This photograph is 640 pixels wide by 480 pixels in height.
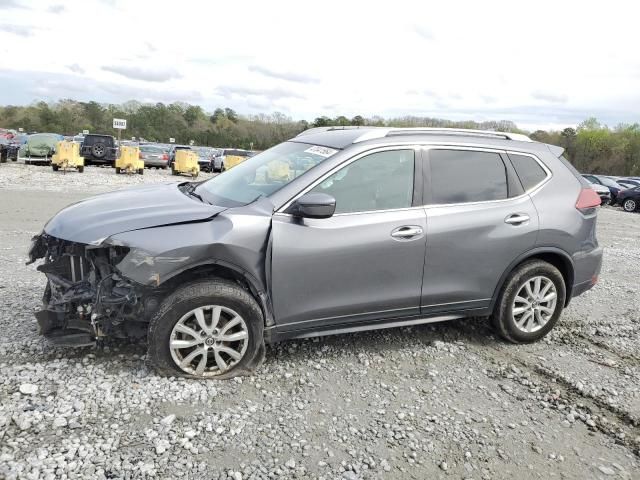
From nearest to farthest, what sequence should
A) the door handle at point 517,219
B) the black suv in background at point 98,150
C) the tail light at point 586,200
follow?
the door handle at point 517,219
the tail light at point 586,200
the black suv in background at point 98,150

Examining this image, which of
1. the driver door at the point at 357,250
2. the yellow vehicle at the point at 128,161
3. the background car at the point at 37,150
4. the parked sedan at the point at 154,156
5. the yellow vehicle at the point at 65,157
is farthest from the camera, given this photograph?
the parked sedan at the point at 154,156

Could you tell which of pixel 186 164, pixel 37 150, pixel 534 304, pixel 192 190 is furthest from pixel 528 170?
pixel 37 150

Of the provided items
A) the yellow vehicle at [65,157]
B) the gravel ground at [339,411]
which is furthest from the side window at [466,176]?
the yellow vehicle at [65,157]

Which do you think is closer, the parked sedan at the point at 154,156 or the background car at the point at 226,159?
the background car at the point at 226,159

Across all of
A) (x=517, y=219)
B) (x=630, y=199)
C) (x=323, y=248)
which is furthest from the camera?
(x=630, y=199)

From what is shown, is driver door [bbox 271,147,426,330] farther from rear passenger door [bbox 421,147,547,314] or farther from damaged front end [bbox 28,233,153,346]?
damaged front end [bbox 28,233,153,346]

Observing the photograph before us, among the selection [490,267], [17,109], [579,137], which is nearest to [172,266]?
[490,267]

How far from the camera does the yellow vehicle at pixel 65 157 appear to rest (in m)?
21.3

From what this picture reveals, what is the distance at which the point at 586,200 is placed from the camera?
4848 millimetres

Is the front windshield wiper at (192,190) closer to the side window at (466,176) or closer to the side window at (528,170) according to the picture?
the side window at (466,176)

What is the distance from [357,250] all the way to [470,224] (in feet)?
3.50

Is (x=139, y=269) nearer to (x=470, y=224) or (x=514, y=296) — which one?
(x=470, y=224)

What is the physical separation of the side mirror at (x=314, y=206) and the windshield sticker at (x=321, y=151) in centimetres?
47

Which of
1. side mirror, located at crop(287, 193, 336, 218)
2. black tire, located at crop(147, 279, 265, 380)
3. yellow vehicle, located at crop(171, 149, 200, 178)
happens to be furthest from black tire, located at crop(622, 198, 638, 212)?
black tire, located at crop(147, 279, 265, 380)
